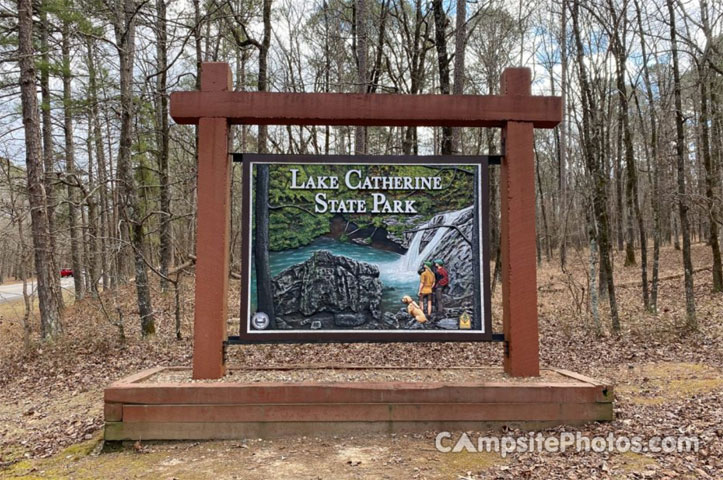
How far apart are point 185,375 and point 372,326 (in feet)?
6.59

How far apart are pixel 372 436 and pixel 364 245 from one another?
6.11 ft

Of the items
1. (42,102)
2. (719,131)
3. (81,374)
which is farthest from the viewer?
(719,131)

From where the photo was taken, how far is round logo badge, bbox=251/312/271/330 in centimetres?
493

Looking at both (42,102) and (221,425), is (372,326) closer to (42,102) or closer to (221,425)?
(221,425)

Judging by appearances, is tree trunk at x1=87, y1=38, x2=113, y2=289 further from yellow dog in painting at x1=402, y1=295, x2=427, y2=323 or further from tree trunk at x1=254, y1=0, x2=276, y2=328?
yellow dog in painting at x1=402, y1=295, x2=427, y2=323

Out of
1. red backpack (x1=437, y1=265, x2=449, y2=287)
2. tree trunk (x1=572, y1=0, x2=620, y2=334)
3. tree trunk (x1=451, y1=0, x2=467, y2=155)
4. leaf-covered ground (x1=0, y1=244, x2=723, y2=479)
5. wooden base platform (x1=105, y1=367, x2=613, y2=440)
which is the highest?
tree trunk (x1=451, y1=0, x2=467, y2=155)

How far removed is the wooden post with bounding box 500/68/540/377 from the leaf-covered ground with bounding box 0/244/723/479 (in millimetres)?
871

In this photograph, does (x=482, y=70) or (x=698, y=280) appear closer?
(x=698, y=280)

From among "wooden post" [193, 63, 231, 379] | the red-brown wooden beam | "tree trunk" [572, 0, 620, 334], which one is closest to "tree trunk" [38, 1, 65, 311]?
"wooden post" [193, 63, 231, 379]

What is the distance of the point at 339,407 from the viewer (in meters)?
4.43

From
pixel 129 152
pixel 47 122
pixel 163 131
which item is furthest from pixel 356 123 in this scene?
pixel 47 122

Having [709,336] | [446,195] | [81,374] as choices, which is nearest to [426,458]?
[446,195]

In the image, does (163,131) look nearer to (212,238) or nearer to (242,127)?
(242,127)

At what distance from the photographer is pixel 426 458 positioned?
12.9 feet
